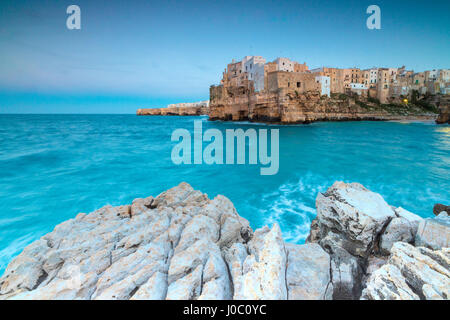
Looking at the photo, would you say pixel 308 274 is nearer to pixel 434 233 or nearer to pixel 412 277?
pixel 412 277

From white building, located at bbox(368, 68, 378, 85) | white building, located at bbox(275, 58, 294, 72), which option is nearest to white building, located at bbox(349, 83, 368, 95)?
white building, located at bbox(368, 68, 378, 85)

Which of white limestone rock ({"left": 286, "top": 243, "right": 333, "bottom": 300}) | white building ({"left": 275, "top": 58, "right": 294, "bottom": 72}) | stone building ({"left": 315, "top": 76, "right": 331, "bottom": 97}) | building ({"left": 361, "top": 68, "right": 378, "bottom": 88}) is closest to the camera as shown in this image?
white limestone rock ({"left": 286, "top": 243, "right": 333, "bottom": 300})

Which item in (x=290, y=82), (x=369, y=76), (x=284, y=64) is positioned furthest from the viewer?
(x=369, y=76)

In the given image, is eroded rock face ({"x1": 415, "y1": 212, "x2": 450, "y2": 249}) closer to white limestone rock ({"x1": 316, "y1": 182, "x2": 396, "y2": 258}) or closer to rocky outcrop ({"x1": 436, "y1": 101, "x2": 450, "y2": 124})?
white limestone rock ({"x1": 316, "y1": 182, "x2": 396, "y2": 258})

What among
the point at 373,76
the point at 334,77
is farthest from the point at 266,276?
the point at 373,76

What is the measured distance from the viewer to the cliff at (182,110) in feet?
312

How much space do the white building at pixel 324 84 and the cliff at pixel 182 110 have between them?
54.1 metres

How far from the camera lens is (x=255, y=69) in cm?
3691

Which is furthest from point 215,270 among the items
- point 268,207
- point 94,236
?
point 268,207

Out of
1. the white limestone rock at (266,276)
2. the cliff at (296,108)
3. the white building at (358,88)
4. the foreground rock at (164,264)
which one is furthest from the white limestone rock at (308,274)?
the white building at (358,88)

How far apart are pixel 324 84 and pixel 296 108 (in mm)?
20491

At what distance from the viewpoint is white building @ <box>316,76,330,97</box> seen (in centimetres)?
4778

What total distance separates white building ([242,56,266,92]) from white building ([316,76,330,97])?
1783cm
